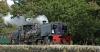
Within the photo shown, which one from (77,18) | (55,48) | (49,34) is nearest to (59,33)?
(49,34)

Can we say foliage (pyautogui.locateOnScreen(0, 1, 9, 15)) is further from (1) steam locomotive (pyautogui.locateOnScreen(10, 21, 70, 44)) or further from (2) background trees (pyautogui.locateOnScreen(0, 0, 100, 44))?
(1) steam locomotive (pyautogui.locateOnScreen(10, 21, 70, 44))

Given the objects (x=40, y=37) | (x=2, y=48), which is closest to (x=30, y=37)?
(x=40, y=37)

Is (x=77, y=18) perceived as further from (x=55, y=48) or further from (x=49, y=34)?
(x=55, y=48)

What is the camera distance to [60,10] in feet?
105

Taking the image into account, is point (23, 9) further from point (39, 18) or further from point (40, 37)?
point (40, 37)

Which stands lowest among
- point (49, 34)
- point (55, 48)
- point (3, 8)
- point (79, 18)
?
point (49, 34)

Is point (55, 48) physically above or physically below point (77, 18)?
below

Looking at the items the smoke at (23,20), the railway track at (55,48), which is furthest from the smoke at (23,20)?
the railway track at (55,48)

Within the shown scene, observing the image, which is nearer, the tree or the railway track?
the railway track

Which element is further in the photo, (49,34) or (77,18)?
(77,18)

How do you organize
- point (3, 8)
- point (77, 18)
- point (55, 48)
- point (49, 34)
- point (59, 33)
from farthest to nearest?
point (3, 8) < point (77, 18) < point (59, 33) < point (49, 34) < point (55, 48)

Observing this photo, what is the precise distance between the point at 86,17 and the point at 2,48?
14059mm

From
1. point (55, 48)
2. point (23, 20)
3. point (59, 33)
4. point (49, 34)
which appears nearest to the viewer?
point (55, 48)

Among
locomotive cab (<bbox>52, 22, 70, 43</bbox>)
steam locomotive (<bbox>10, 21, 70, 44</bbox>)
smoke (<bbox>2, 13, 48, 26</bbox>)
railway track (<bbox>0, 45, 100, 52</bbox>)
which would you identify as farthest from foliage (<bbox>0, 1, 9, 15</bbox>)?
railway track (<bbox>0, 45, 100, 52</bbox>)
